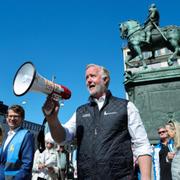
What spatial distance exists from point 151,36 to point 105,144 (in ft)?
27.4

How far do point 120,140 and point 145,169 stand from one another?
31 centimetres

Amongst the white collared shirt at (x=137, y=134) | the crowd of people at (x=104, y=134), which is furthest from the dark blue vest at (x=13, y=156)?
the white collared shirt at (x=137, y=134)

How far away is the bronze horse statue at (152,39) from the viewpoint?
33.3 feet

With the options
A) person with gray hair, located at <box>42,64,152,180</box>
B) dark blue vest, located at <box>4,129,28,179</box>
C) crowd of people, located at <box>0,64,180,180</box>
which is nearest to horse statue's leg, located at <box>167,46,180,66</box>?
dark blue vest, located at <box>4,129,28,179</box>

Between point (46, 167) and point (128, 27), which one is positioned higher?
point (128, 27)

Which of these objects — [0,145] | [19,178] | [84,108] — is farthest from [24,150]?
[84,108]

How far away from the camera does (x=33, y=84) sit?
233cm

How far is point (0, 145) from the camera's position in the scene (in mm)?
3969

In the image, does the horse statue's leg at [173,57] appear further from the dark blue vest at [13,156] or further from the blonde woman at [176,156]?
the dark blue vest at [13,156]

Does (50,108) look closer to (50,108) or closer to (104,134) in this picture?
(50,108)

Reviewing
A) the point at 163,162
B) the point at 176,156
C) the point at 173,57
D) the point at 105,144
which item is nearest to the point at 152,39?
the point at 173,57

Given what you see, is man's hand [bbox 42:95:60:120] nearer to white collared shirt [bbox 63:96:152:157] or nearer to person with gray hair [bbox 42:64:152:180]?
person with gray hair [bbox 42:64:152:180]

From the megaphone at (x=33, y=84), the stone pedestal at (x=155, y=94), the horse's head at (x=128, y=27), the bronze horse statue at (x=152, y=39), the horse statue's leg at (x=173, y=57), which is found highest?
the horse's head at (x=128, y=27)

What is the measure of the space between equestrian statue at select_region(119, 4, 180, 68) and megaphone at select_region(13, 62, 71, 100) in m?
7.76
